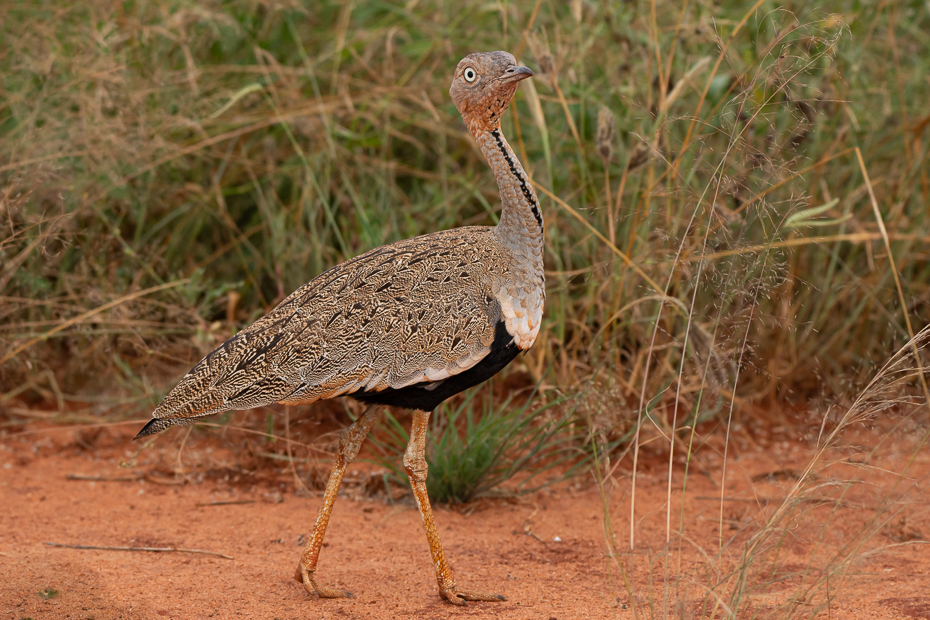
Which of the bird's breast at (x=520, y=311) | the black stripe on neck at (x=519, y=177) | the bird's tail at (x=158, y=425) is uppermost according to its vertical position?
the black stripe on neck at (x=519, y=177)

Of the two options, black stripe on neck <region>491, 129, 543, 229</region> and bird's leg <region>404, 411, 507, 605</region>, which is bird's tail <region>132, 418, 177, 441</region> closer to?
bird's leg <region>404, 411, 507, 605</region>

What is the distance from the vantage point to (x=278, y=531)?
4.54 m

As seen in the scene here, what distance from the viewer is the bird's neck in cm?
370

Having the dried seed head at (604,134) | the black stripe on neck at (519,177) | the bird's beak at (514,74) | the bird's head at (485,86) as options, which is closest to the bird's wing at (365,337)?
the black stripe on neck at (519,177)

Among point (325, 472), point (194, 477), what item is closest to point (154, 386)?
point (194, 477)

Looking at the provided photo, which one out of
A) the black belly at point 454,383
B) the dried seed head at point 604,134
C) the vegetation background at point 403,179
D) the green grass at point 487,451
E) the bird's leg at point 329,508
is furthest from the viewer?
the vegetation background at point 403,179

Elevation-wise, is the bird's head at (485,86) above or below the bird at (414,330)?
above

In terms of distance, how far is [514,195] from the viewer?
12.2ft

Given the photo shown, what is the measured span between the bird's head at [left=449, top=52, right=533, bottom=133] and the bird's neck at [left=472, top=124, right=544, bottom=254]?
56 mm

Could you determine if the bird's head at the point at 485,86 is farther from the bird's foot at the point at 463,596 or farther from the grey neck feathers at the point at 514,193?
the bird's foot at the point at 463,596

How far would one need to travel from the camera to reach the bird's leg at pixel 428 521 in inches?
142

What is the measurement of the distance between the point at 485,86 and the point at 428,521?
1777mm

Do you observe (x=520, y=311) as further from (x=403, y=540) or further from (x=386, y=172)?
(x=386, y=172)

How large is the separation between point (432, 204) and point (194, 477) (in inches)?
89.6
